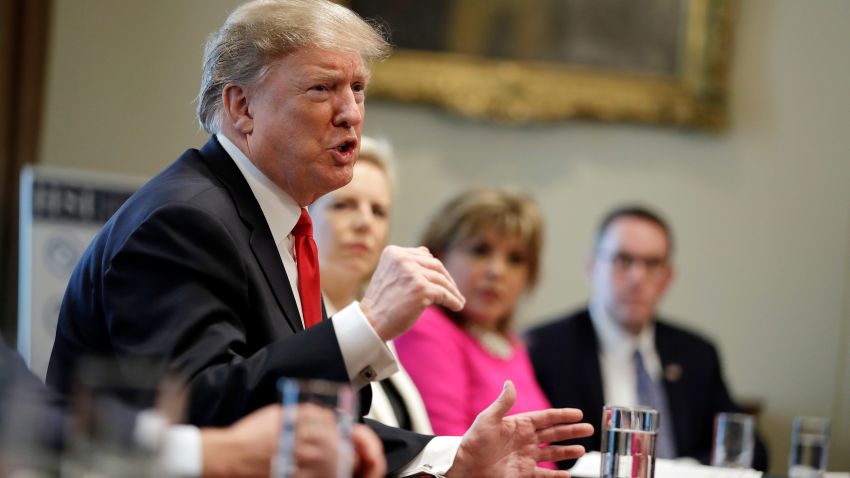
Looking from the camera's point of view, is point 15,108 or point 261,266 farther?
point 15,108

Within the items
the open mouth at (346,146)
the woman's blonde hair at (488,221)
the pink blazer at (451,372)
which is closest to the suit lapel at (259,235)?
the open mouth at (346,146)

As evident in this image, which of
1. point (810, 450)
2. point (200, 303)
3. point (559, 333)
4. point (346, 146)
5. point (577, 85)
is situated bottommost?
point (559, 333)

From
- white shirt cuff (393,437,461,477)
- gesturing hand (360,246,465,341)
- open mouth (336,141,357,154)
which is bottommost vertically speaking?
white shirt cuff (393,437,461,477)

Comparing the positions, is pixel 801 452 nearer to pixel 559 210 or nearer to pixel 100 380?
pixel 100 380

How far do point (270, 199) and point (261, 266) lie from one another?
0.21 meters

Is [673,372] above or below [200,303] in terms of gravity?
below

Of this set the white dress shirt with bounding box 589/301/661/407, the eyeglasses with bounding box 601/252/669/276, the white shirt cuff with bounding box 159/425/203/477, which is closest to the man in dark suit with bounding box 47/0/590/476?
the white shirt cuff with bounding box 159/425/203/477

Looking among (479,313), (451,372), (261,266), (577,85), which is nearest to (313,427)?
(261,266)

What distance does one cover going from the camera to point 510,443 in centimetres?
227

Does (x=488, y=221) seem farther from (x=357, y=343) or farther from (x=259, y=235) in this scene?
(x=357, y=343)

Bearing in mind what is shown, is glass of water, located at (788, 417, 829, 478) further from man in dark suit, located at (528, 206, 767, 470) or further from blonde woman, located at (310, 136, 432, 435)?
man in dark suit, located at (528, 206, 767, 470)

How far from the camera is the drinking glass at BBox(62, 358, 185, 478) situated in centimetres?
131

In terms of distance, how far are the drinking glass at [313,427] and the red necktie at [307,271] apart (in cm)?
96

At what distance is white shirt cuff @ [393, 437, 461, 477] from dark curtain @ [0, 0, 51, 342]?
3.24 m
